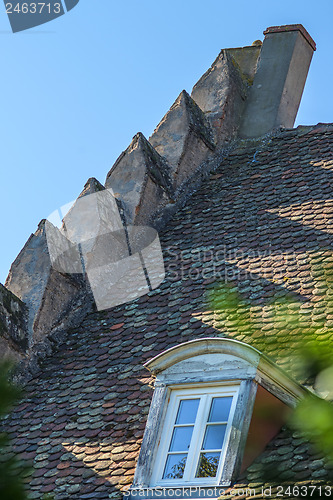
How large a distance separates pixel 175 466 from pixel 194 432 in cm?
30

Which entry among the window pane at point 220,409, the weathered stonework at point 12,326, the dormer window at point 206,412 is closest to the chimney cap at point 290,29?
the weathered stonework at point 12,326

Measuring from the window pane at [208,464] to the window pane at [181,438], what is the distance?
0.69 feet

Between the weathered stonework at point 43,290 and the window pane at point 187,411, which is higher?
the weathered stonework at point 43,290

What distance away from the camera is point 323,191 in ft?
32.1

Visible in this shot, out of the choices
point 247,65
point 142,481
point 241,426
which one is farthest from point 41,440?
point 247,65

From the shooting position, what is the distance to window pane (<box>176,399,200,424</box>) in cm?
668

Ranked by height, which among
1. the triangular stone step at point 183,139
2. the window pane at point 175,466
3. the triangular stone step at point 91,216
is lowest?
the window pane at point 175,466

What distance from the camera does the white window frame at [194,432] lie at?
618 centimetres

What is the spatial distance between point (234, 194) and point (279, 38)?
12.5ft

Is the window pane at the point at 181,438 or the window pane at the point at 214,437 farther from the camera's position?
the window pane at the point at 181,438

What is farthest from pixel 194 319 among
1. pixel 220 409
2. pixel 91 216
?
pixel 91 216

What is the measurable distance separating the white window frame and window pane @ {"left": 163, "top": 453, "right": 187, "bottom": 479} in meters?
0.03

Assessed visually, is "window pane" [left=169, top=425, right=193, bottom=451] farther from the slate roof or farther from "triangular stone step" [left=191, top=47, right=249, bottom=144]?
"triangular stone step" [left=191, top=47, right=249, bottom=144]

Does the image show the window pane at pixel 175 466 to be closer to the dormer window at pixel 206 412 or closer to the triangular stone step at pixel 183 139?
the dormer window at pixel 206 412
